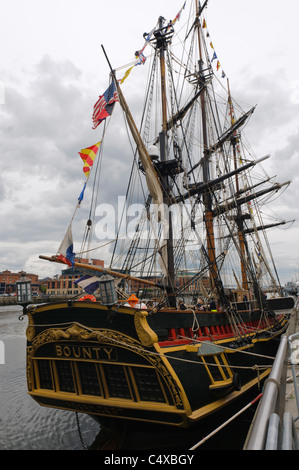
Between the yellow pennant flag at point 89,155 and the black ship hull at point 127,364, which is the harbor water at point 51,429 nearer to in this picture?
the black ship hull at point 127,364

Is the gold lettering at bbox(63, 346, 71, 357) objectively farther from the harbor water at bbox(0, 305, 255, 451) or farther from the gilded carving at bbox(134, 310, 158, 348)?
the harbor water at bbox(0, 305, 255, 451)

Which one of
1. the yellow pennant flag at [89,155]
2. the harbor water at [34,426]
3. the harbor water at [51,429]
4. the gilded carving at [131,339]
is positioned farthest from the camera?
the yellow pennant flag at [89,155]

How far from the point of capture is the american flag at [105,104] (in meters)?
11.2

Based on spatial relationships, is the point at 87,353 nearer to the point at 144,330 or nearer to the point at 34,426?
the point at 144,330

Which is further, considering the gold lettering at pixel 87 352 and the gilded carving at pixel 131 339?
the gold lettering at pixel 87 352

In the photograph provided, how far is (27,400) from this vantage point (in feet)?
44.7

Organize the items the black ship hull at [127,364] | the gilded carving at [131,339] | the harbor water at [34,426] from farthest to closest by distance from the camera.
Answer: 1. the harbor water at [34,426]
2. the black ship hull at [127,364]
3. the gilded carving at [131,339]

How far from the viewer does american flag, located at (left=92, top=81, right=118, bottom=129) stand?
36.6ft

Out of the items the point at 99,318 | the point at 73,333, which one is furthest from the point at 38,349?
the point at 99,318

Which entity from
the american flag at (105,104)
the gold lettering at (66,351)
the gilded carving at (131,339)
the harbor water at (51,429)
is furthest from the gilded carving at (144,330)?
the american flag at (105,104)

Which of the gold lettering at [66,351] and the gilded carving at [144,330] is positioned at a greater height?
the gilded carving at [144,330]

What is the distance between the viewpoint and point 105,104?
37.2 feet

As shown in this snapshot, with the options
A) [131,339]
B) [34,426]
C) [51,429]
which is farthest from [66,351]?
[34,426]

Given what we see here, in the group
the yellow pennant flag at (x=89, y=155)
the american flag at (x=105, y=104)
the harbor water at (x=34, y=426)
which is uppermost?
the american flag at (x=105, y=104)
